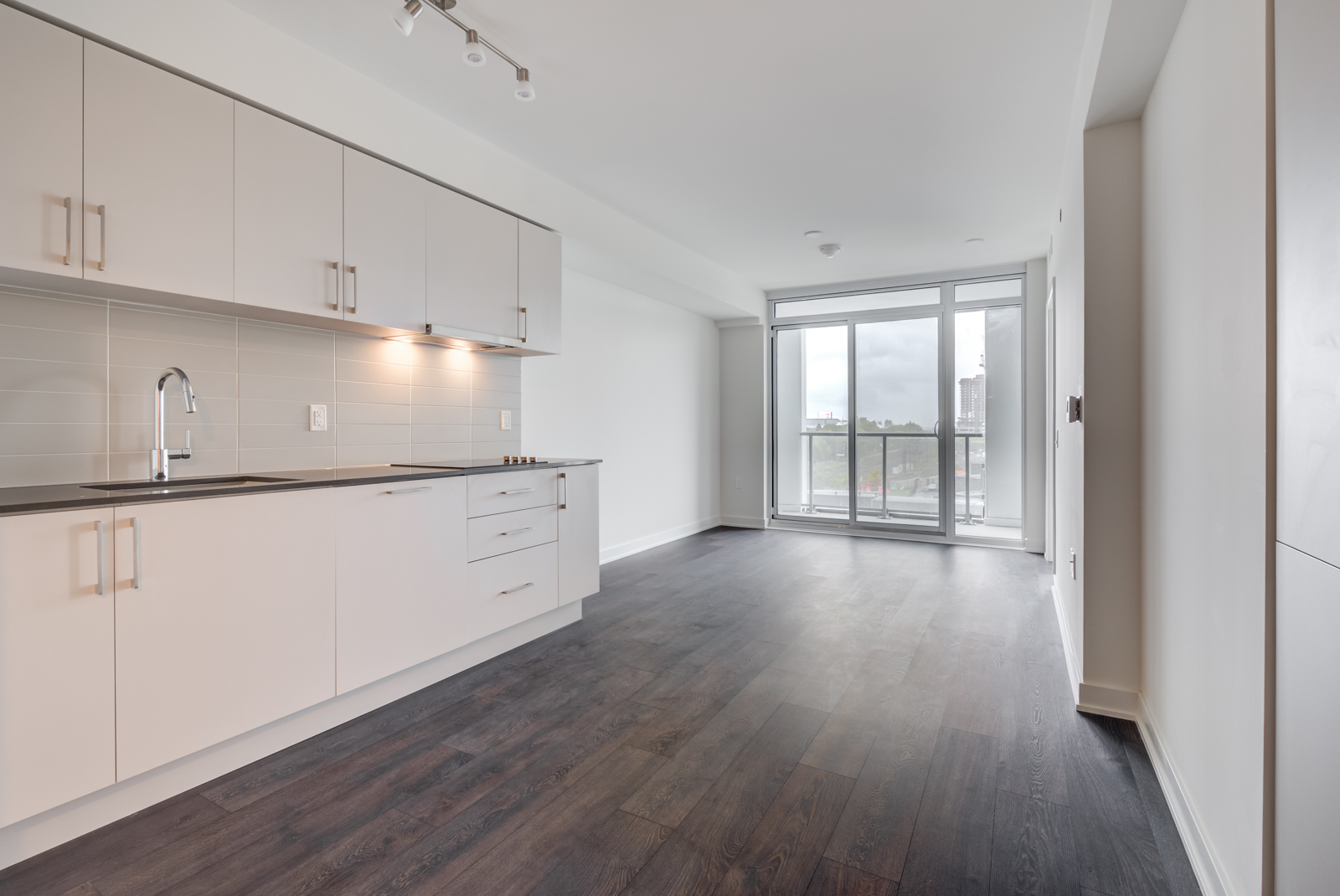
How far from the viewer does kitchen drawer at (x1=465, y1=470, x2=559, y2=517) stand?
278 centimetres

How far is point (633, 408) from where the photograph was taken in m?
5.46

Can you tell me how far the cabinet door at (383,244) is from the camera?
2508 mm

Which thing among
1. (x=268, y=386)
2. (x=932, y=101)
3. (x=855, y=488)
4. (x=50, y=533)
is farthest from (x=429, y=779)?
(x=855, y=488)

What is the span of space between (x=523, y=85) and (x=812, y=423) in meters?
4.79

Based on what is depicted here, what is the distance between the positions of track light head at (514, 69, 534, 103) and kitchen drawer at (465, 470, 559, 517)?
1.61 m

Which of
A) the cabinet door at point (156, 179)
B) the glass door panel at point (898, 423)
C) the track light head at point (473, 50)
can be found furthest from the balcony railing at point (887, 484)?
the cabinet door at point (156, 179)

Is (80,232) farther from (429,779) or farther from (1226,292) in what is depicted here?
(1226,292)

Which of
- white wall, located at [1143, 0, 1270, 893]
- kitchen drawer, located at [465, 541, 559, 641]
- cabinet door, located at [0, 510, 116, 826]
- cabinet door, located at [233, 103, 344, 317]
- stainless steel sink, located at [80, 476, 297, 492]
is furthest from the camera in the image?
kitchen drawer, located at [465, 541, 559, 641]

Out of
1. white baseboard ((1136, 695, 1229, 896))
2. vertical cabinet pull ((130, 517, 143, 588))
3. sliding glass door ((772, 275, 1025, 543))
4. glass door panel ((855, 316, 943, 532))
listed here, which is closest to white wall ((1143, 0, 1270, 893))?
white baseboard ((1136, 695, 1229, 896))

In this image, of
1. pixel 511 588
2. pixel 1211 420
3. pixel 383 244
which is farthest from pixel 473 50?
pixel 1211 420

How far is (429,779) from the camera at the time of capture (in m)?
1.90

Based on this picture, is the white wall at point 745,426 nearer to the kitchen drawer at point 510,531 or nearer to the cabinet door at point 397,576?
the kitchen drawer at point 510,531

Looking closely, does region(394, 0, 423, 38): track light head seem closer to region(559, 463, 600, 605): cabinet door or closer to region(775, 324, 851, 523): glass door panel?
region(559, 463, 600, 605): cabinet door

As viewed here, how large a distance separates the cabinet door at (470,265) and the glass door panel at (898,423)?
4120mm
